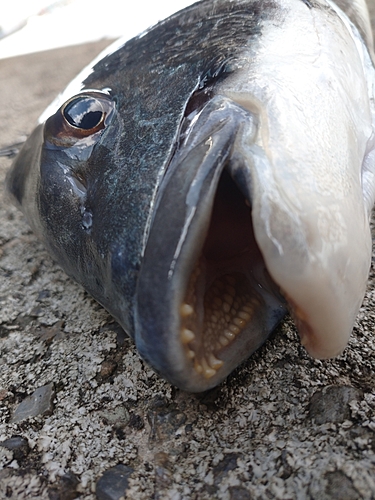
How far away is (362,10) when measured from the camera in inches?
87.2

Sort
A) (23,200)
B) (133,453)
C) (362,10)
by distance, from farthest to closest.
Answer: (362,10) < (23,200) < (133,453)

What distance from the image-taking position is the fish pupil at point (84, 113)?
4.33 feet

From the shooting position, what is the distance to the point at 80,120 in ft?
4.36

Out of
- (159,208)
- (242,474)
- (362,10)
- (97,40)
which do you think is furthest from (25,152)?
(97,40)

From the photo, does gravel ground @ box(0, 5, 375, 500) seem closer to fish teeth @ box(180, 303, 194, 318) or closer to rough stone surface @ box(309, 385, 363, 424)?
rough stone surface @ box(309, 385, 363, 424)

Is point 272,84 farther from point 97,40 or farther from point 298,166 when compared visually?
point 97,40

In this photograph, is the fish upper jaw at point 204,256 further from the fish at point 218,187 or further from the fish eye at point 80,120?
the fish eye at point 80,120

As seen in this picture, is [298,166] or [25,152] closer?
[298,166]

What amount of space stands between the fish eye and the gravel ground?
2.01 feet

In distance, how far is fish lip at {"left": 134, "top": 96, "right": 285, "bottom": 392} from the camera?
0.96 meters

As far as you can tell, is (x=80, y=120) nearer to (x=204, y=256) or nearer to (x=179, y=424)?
(x=204, y=256)

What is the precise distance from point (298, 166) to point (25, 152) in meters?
1.11

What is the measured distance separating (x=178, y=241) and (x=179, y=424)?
1.73 ft

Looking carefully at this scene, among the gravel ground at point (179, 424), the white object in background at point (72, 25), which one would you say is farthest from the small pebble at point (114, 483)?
the white object in background at point (72, 25)
